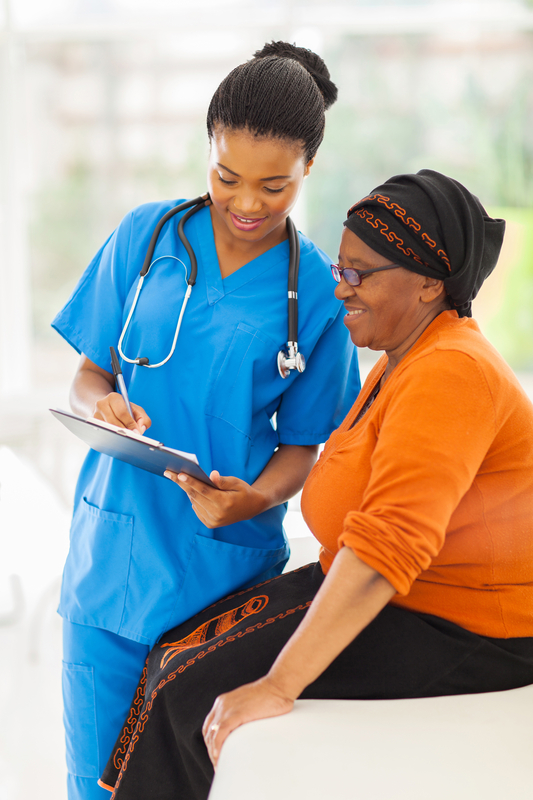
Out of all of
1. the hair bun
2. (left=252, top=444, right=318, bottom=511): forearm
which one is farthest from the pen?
the hair bun

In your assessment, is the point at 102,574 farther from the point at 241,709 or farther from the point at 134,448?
the point at 241,709

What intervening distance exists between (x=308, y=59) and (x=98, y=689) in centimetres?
125

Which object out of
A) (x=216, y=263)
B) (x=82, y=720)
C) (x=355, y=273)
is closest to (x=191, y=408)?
(x=216, y=263)

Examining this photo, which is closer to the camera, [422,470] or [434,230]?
[422,470]

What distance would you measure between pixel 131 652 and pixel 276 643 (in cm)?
37

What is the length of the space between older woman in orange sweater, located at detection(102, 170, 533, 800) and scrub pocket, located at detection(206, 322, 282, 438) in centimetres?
17

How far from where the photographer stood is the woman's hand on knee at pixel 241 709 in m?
0.93

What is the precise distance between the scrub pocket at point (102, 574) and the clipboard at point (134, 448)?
14 centimetres

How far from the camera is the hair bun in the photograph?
129 centimetres

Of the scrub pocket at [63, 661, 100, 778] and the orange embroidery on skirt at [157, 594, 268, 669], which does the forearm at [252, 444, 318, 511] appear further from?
the scrub pocket at [63, 661, 100, 778]

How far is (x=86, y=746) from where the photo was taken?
133 centimetres

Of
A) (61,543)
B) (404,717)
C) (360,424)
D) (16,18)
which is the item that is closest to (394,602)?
(404,717)

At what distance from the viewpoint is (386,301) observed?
1.15 m

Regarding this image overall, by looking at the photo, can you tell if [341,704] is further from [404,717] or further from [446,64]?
[446,64]
